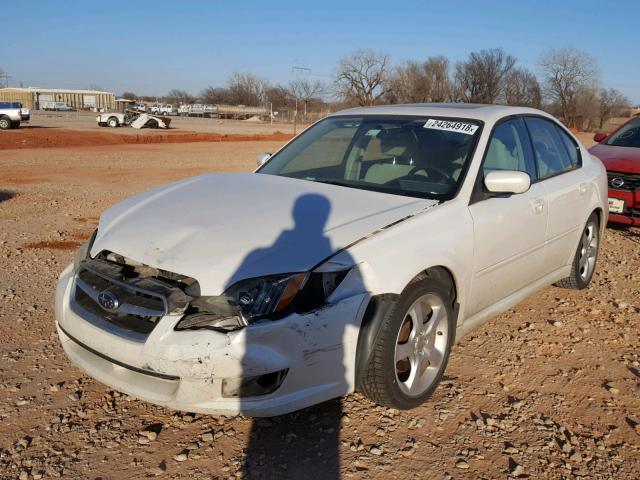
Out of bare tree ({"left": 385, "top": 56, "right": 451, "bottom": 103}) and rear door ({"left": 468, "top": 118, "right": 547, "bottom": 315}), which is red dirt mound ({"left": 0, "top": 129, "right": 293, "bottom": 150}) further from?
bare tree ({"left": 385, "top": 56, "right": 451, "bottom": 103})

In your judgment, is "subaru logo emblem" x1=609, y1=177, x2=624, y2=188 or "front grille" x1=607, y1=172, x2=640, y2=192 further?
"subaru logo emblem" x1=609, y1=177, x2=624, y2=188

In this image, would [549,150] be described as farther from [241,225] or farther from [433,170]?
[241,225]

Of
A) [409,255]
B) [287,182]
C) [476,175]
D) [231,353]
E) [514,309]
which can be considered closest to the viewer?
[231,353]

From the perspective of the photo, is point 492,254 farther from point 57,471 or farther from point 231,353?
point 57,471

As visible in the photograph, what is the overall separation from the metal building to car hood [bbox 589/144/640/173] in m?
112

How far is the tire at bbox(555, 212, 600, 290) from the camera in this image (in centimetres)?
530

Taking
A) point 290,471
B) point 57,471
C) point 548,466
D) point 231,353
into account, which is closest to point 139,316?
point 231,353

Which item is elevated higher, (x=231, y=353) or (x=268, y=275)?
(x=268, y=275)

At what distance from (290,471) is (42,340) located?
232cm


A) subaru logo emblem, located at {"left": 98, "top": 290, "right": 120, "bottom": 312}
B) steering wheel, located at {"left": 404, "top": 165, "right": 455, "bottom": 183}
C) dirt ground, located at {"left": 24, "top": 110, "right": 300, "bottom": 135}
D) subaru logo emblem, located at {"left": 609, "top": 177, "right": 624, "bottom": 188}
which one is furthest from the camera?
dirt ground, located at {"left": 24, "top": 110, "right": 300, "bottom": 135}

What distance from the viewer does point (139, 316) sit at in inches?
110

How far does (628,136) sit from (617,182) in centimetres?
157

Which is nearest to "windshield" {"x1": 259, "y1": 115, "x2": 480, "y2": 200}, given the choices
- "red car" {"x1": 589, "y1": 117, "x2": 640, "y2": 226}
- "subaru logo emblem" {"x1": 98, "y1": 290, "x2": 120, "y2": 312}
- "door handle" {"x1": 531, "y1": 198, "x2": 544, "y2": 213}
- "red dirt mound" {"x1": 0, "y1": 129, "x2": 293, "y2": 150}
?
"door handle" {"x1": 531, "y1": 198, "x2": 544, "y2": 213}

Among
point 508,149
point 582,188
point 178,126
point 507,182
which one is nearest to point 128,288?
point 507,182
